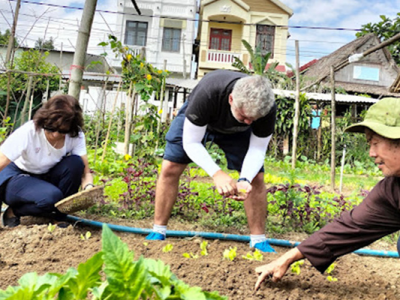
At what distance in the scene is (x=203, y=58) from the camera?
2184 cm

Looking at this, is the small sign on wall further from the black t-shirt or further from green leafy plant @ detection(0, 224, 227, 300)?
green leafy plant @ detection(0, 224, 227, 300)

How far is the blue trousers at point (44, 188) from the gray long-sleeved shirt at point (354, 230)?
1987 millimetres

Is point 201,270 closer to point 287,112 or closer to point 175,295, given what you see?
point 175,295

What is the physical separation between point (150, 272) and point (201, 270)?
1008 mm

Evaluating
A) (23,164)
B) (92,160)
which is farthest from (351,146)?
(23,164)

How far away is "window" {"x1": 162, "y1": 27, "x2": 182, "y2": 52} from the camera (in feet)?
73.2

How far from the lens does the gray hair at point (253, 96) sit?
220 centimetres

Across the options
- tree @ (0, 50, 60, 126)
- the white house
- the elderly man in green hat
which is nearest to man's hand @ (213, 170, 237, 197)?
the elderly man in green hat

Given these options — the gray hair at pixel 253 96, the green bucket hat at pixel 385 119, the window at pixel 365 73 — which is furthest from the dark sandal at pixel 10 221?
the window at pixel 365 73

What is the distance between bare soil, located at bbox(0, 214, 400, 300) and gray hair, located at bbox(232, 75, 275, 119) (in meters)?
0.86

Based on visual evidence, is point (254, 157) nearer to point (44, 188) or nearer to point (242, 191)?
point (242, 191)

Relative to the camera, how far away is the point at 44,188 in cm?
314

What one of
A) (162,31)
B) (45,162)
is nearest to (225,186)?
(45,162)

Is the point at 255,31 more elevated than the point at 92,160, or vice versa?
the point at 255,31
